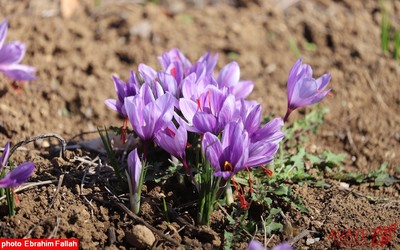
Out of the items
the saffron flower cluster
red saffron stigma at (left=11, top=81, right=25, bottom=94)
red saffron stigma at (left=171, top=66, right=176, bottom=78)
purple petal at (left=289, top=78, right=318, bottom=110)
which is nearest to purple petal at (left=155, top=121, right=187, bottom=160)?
the saffron flower cluster

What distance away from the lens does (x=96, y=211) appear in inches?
99.9

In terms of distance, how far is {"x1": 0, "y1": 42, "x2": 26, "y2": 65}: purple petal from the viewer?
287cm

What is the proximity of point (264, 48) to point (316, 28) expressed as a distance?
1.53 ft

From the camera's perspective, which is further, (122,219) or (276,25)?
(276,25)

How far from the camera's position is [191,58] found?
13.9 feet

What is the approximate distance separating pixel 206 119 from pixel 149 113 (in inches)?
9.1

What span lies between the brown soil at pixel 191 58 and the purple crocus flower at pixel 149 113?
1.24 feet

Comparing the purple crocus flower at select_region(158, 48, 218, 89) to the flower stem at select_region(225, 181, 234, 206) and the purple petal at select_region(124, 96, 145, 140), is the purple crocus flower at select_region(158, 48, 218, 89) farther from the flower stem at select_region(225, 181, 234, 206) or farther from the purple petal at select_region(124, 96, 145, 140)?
the flower stem at select_region(225, 181, 234, 206)

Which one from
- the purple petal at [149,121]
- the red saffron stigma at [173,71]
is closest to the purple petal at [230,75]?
the red saffron stigma at [173,71]

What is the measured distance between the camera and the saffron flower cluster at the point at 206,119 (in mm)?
2307

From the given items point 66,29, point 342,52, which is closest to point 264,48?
point 342,52

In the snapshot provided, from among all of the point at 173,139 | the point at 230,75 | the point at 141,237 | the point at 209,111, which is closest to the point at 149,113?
the point at 173,139

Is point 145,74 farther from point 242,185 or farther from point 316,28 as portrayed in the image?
point 316,28

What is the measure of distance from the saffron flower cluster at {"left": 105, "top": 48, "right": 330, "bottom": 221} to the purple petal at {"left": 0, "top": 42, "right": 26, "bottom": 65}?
66 cm
